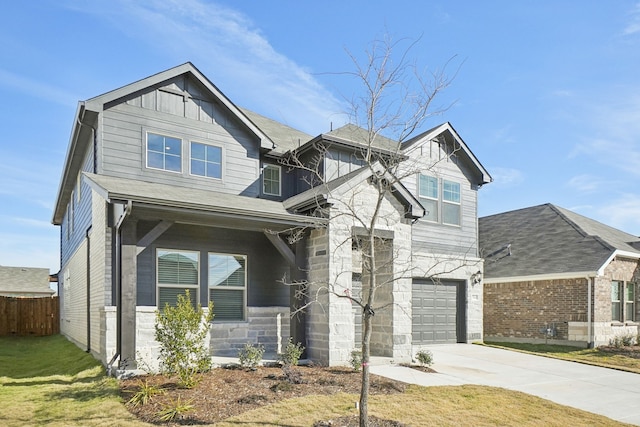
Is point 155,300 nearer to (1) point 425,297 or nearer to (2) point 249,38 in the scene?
(2) point 249,38

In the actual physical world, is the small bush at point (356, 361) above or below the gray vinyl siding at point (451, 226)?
below

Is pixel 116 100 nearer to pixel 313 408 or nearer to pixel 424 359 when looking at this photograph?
pixel 313 408

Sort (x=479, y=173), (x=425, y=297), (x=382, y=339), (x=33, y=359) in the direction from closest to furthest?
(x=382, y=339) < (x=33, y=359) < (x=425, y=297) < (x=479, y=173)

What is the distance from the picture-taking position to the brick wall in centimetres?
1653

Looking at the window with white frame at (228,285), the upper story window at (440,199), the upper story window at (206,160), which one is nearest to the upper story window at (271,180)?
the upper story window at (206,160)

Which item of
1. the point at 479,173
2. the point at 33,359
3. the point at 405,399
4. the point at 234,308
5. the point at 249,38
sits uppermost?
the point at 249,38

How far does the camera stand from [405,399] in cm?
812

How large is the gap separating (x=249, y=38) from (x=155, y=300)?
6.44 meters

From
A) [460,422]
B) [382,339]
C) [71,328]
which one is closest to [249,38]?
[382,339]

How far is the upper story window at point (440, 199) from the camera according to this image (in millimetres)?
16234

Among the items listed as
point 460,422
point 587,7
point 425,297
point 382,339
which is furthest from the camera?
point 425,297

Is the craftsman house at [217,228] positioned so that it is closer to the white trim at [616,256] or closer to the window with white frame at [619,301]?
the white trim at [616,256]

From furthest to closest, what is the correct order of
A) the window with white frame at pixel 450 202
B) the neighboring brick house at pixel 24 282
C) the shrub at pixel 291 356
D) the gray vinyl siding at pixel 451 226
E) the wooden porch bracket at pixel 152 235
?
the neighboring brick house at pixel 24 282 → the window with white frame at pixel 450 202 → the gray vinyl siding at pixel 451 226 → the shrub at pixel 291 356 → the wooden porch bracket at pixel 152 235

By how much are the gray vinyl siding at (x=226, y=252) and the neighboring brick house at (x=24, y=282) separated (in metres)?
25.9
